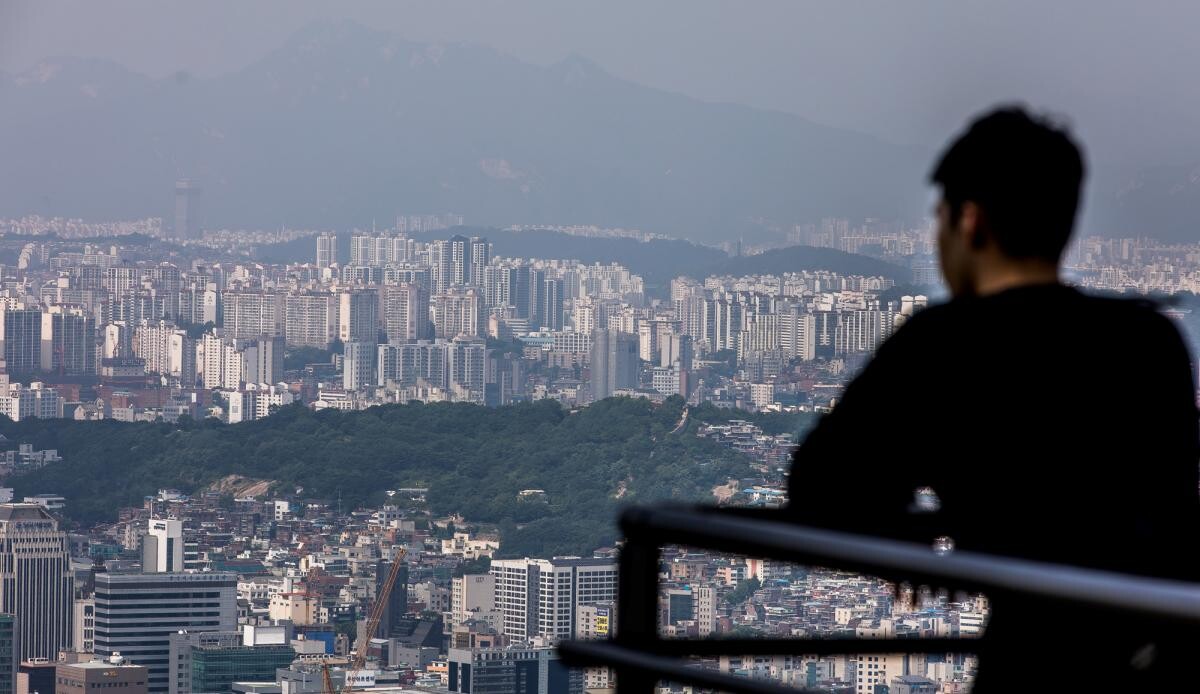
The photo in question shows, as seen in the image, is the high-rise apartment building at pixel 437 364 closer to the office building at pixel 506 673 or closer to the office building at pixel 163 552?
the office building at pixel 163 552

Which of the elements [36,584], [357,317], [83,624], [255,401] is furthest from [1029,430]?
[357,317]

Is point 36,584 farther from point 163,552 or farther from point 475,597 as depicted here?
point 475,597

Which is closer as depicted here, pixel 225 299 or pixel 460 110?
pixel 225 299

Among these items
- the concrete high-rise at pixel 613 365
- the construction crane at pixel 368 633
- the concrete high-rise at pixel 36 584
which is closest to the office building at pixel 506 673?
the construction crane at pixel 368 633

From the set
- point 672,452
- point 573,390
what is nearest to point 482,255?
point 573,390

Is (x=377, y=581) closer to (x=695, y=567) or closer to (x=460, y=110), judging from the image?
(x=695, y=567)

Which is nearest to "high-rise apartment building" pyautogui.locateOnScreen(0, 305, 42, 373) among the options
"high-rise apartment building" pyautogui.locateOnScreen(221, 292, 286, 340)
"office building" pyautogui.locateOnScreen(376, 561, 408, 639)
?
"high-rise apartment building" pyautogui.locateOnScreen(221, 292, 286, 340)
